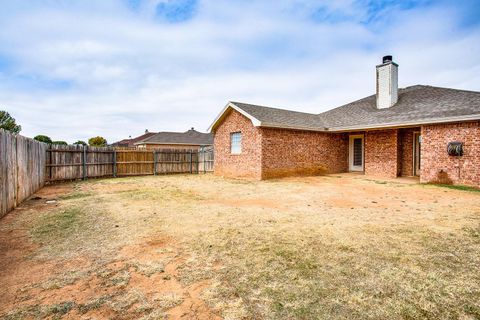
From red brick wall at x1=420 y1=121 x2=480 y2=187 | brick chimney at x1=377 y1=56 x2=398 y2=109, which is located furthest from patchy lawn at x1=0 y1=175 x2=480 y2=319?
brick chimney at x1=377 y1=56 x2=398 y2=109

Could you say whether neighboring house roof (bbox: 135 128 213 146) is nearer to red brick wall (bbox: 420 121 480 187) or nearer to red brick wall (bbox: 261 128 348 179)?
red brick wall (bbox: 261 128 348 179)

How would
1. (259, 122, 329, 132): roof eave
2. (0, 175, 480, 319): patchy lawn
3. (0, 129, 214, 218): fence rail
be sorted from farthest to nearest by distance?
(259, 122, 329, 132): roof eave < (0, 129, 214, 218): fence rail < (0, 175, 480, 319): patchy lawn

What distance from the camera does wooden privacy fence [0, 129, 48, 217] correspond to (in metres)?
6.44

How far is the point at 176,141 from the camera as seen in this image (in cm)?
3809

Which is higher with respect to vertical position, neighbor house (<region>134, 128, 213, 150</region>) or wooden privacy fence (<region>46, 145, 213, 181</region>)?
neighbor house (<region>134, 128, 213, 150</region>)

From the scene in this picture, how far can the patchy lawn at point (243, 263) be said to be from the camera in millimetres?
2596

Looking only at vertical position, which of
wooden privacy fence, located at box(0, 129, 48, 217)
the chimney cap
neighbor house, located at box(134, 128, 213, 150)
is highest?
the chimney cap

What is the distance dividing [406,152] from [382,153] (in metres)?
1.25

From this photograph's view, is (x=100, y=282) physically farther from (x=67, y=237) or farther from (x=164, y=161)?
(x=164, y=161)

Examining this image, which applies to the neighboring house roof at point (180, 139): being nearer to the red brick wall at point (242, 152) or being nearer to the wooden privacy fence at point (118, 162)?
the wooden privacy fence at point (118, 162)

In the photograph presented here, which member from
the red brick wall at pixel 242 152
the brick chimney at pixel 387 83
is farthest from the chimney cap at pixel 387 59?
the red brick wall at pixel 242 152

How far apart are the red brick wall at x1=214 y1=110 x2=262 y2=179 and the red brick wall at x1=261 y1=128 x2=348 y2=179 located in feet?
1.62

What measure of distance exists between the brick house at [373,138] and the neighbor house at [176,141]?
67.5ft

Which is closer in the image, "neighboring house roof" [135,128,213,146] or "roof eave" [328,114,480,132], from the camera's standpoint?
"roof eave" [328,114,480,132]
